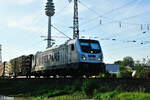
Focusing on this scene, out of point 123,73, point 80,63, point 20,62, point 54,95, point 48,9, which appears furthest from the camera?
point 48,9

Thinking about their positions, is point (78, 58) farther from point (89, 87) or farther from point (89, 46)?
point (89, 87)

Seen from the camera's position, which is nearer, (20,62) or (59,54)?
(59,54)

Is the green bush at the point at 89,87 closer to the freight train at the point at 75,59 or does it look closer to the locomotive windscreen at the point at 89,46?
the freight train at the point at 75,59

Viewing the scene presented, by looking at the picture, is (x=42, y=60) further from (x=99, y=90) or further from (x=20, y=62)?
(x=99, y=90)

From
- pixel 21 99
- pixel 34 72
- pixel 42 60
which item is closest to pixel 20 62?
pixel 34 72

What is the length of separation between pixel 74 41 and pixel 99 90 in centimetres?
1013

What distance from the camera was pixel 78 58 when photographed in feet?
64.1

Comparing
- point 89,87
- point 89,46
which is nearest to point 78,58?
point 89,46

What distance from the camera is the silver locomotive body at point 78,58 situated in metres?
19.5

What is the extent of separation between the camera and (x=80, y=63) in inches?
754

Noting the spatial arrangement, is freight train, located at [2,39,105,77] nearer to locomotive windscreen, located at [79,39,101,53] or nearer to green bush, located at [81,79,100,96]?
locomotive windscreen, located at [79,39,101,53]

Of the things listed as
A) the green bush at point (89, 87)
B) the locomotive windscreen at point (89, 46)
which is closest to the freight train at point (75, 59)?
the locomotive windscreen at point (89, 46)

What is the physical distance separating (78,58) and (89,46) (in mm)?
1870

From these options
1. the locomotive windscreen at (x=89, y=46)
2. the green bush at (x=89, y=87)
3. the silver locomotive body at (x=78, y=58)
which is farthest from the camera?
the locomotive windscreen at (x=89, y=46)
